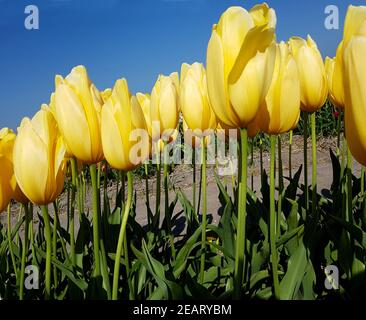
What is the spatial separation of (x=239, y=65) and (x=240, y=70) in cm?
1

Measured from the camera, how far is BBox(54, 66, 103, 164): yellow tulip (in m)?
1.16

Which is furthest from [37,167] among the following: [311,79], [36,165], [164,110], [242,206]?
[311,79]

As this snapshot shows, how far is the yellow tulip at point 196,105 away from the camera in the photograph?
1598 mm

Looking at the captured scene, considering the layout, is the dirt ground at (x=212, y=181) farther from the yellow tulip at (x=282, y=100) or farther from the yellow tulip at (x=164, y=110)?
the yellow tulip at (x=282, y=100)

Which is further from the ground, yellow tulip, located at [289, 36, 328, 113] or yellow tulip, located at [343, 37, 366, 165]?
yellow tulip, located at [289, 36, 328, 113]

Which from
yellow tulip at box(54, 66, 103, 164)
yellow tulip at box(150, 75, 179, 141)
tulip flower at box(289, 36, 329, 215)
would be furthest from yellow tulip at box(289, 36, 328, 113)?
yellow tulip at box(54, 66, 103, 164)

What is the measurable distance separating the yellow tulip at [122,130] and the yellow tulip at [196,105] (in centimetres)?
40

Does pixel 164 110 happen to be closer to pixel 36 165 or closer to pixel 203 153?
pixel 203 153

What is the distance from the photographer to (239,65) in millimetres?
972

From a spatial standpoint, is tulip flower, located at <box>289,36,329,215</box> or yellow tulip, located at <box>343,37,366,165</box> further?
tulip flower, located at <box>289,36,329,215</box>

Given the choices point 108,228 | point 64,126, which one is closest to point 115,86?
point 64,126

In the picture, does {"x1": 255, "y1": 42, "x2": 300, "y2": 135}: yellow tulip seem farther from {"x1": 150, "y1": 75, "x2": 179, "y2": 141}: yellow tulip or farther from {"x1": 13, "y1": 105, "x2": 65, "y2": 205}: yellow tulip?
{"x1": 13, "y1": 105, "x2": 65, "y2": 205}: yellow tulip

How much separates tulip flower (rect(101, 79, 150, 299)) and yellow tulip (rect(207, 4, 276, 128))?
28 centimetres

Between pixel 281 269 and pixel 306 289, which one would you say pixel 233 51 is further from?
pixel 281 269
